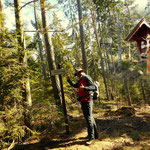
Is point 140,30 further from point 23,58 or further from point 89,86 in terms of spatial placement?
point 23,58

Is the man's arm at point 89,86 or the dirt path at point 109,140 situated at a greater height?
the man's arm at point 89,86

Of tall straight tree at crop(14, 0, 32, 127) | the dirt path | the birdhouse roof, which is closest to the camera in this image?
the dirt path

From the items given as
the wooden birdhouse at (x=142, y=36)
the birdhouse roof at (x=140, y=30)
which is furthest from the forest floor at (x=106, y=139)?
the birdhouse roof at (x=140, y=30)

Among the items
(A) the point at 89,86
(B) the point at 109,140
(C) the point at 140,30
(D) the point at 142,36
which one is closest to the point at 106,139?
(B) the point at 109,140

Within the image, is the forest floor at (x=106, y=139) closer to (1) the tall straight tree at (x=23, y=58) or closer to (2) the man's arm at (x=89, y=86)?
(1) the tall straight tree at (x=23, y=58)

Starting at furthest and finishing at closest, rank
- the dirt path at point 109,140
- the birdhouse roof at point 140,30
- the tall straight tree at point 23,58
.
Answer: the birdhouse roof at point 140,30
the tall straight tree at point 23,58
the dirt path at point 109,140

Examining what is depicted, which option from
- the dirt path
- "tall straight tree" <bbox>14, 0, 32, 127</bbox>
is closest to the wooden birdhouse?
the dirt path

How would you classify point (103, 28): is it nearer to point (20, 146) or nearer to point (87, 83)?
point (87, 83)

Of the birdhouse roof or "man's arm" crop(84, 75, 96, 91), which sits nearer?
"man's arm" crop(84, 75, 96, 91)

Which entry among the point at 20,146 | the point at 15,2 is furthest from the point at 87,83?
the point at 15,2

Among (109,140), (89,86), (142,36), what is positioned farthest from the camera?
(142,36)

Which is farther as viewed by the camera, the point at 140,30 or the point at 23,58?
the point at 140,30

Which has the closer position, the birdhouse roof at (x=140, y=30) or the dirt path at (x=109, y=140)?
the dirt path at (x=109, y=140)

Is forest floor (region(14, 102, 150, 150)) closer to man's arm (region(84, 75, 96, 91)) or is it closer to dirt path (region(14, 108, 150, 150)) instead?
dirt path (region(14, 108, 150, 150))
